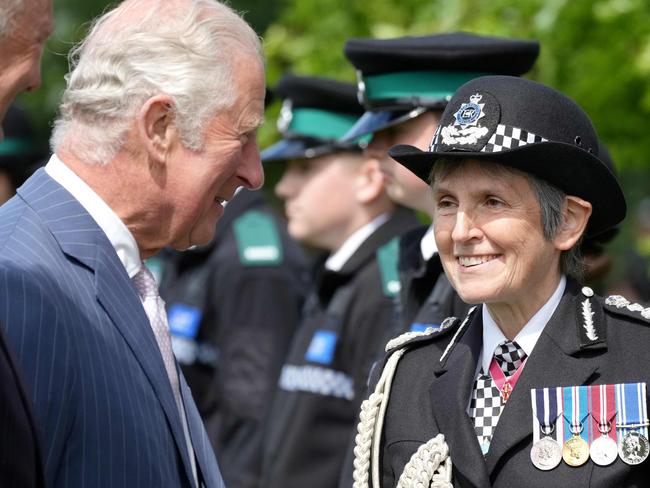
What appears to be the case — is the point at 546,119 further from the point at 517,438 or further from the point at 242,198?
the point at 242,198

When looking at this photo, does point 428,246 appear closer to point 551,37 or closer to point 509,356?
point 509,356

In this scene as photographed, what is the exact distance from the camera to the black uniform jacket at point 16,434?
2100 millimetres

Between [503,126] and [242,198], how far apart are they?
4.22 m

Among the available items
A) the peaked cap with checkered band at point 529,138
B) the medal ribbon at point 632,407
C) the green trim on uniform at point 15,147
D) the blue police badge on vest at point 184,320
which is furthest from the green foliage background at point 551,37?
the medal ribbon at point 632,407

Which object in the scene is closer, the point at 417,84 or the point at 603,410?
the point at 603,410

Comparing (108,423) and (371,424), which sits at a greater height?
(108,423)

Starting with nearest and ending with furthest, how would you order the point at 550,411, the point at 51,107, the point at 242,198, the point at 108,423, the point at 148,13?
the point at 108,423 < the point at 550,411 < the point at 148,13 < the point at 242,198 < the point at 51,107

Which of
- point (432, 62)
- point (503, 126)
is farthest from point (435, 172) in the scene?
point (432, 62)

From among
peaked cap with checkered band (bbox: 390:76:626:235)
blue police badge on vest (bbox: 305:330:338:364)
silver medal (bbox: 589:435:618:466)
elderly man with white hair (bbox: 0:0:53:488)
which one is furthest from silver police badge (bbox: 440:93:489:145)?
blue police badge on vest (bbox: 305:330:338:364)

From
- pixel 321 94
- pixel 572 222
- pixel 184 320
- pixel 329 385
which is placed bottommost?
pixel 184 320

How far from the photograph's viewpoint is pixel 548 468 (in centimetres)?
304

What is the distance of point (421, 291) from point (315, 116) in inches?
96.1

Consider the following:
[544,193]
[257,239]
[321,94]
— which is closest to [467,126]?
[544,193]

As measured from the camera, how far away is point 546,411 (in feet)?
10.2
